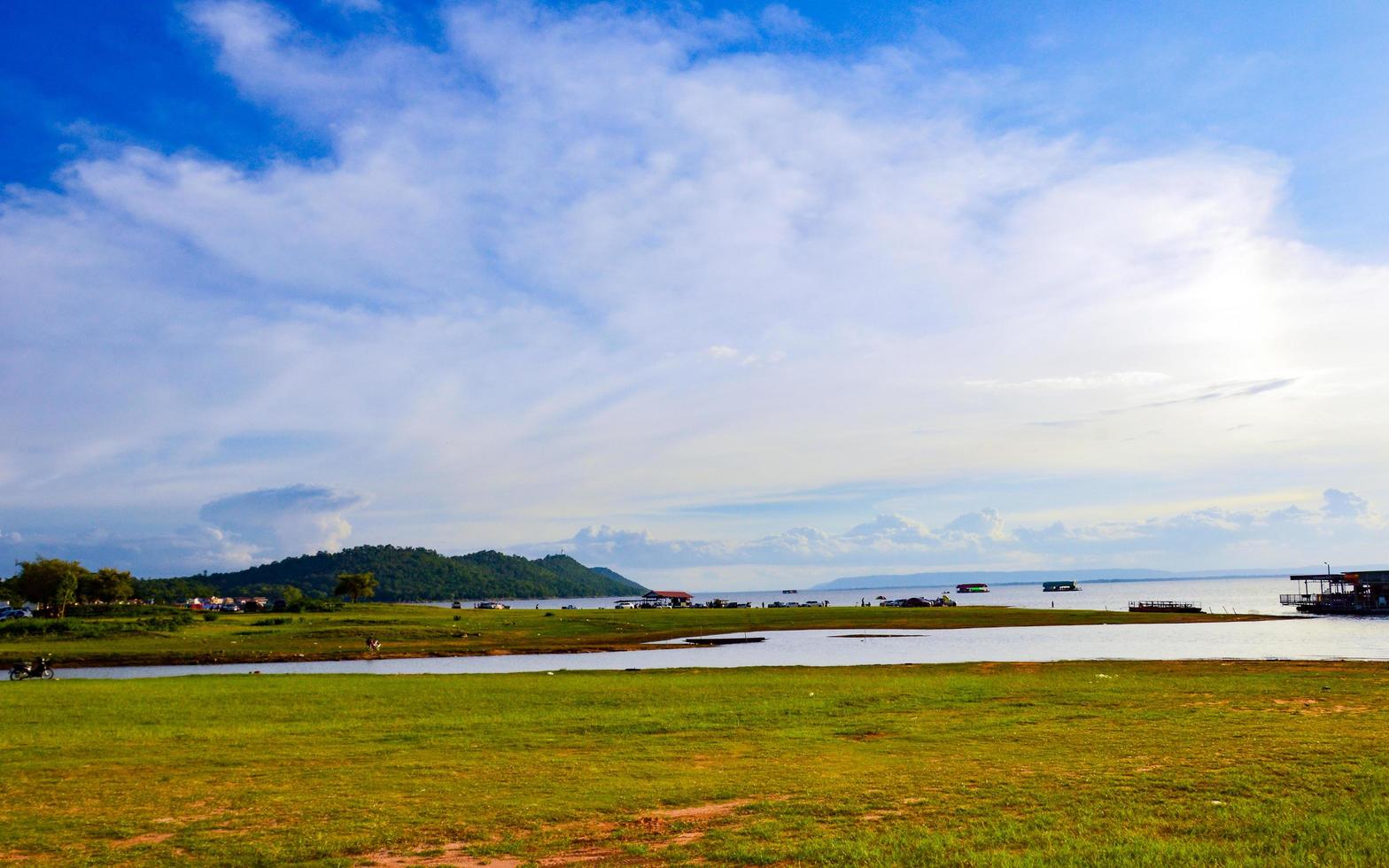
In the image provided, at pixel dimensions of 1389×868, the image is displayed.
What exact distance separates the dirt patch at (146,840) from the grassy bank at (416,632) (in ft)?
192

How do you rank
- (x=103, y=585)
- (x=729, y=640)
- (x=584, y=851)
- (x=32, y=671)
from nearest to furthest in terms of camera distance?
(x=584, y=851), (x=32, y=671), (x=729, y=640), (x=103, y=585)

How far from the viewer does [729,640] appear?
296 ft

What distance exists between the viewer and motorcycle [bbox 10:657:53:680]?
48.0 m

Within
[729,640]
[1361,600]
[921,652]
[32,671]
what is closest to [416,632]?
[729,640]

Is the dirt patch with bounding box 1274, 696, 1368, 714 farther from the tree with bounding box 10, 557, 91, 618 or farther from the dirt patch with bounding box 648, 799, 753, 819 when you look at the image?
the tree with bounding box 10, 557, 91, 618

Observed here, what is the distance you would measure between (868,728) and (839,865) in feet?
50.6

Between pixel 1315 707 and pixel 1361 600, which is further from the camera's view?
pixel 1361 600

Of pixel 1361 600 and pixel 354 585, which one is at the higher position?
pixel 354 585

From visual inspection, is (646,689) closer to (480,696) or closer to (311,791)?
(480,696)

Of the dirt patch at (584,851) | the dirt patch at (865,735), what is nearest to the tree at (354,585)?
the dirt patch at (865,735)

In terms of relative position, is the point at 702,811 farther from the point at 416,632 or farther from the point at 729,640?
the point at 416,632

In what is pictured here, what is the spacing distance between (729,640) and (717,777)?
72147 millimetres

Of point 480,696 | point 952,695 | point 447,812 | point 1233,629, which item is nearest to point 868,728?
point 952,695

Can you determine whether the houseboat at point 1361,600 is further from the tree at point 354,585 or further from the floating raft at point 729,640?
the tree at point 354,585
